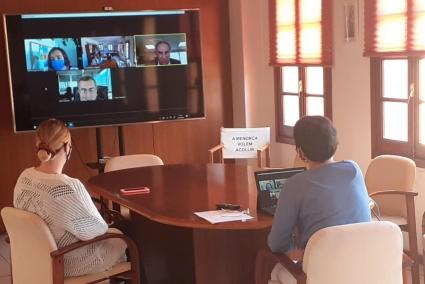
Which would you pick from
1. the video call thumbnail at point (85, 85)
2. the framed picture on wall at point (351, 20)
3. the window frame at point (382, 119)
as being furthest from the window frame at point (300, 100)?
the video call thumbnail at point (85, 85)

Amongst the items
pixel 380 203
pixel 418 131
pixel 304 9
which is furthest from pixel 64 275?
pixel 304 9

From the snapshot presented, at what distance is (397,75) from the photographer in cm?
489

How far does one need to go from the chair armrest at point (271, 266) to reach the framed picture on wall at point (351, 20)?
2.67m

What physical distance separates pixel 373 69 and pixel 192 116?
204 cm

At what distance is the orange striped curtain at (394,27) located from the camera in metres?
4.45

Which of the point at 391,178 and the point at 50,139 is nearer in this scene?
the point at 50,139

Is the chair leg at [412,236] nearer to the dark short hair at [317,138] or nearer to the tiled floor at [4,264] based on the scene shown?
the dark short hair at [317,138]

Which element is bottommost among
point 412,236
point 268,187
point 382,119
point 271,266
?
point 412,236

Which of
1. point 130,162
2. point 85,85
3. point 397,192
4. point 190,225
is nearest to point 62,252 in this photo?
point 190,225

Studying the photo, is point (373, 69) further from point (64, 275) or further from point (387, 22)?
point (64, 275)

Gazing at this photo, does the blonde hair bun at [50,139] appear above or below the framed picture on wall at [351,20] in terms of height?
below

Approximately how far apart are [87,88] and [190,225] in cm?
325

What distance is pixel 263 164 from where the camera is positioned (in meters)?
6.12

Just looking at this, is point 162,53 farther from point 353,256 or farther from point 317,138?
point 353,256
